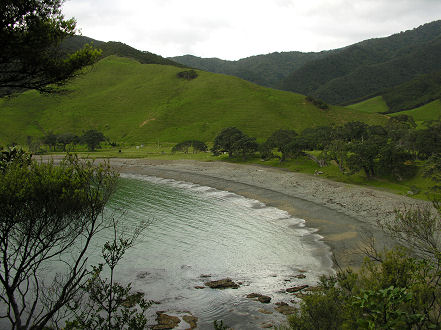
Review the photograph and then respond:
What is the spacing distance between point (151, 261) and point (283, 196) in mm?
28179

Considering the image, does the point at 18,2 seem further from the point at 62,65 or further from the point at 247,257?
the point at 247,257

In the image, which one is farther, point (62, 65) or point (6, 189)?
point (62, 65)

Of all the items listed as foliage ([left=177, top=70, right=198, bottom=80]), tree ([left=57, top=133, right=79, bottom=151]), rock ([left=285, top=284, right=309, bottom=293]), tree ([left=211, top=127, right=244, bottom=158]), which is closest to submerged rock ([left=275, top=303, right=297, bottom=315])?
rock ([left=285, top=284, right=309, bottom=293])

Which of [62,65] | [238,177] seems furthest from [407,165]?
[62,65]

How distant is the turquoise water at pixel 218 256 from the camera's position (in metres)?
21.3

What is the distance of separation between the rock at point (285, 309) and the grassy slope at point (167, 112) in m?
108

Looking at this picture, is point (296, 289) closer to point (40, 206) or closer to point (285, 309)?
point (285, 309)

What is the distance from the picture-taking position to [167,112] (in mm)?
149125

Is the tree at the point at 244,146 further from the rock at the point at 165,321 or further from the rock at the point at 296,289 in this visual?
the rock at the point at 165,321

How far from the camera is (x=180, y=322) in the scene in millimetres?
19031

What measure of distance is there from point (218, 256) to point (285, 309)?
10748 mm

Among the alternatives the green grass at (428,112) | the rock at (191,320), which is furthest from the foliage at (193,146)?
the green grass at (428,112)

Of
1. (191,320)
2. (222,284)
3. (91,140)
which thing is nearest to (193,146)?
(91,140)

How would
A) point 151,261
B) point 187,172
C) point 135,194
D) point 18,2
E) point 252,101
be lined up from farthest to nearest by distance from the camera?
point 252,101 → point 187,172 → point 135,194 → point 151,261 → point 18,2
